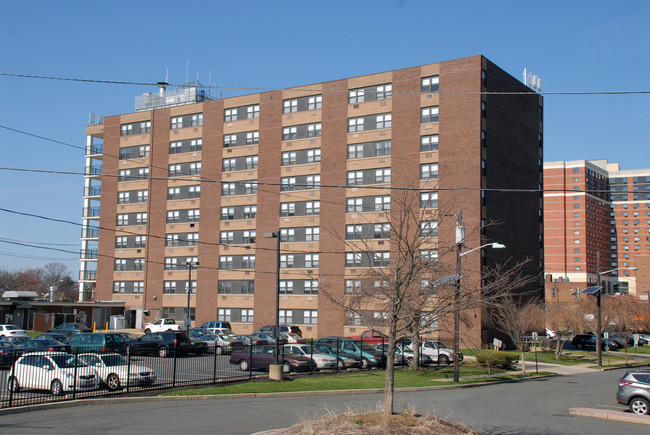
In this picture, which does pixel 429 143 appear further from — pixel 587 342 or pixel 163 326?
pixel 163 326

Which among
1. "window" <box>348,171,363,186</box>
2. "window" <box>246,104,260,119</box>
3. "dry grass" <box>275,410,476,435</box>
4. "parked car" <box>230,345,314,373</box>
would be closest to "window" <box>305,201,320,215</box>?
"window" <box>348,171,363,186</box>

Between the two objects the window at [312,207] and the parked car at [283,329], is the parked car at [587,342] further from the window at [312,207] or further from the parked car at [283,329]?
the window at [312,207]

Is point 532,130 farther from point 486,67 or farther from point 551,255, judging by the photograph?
point 551,255

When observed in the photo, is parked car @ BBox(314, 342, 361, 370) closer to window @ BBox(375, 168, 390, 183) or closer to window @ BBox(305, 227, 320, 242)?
window @ BBox(375, 168, 390, 183)

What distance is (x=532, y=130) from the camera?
6519 cm

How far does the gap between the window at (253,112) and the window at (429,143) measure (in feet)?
62.1

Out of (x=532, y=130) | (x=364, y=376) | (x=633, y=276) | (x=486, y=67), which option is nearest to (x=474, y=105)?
(x=486, y=67)

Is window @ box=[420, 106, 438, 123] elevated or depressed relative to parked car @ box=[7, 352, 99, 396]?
elevated

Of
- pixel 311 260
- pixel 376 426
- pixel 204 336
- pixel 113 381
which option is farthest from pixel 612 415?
pixel 311 260

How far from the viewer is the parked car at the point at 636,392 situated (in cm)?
2142

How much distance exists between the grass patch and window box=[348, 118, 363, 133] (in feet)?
97.2

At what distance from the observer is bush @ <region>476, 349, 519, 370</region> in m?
38.6

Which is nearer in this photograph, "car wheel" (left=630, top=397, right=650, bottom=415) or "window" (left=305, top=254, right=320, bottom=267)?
"car wheel" (left=630, top=397, right=650, bottom=415)

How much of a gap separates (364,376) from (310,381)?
398cm
